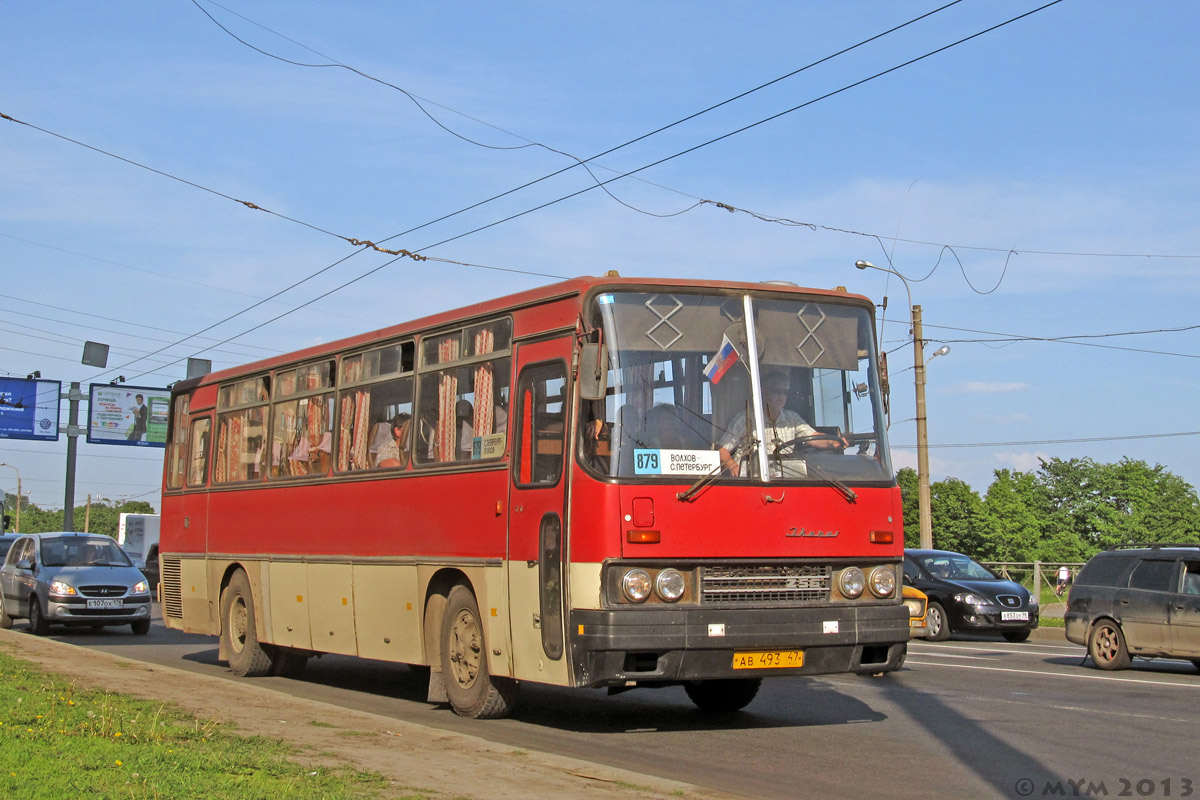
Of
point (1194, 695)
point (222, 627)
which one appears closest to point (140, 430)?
point (222, 627)

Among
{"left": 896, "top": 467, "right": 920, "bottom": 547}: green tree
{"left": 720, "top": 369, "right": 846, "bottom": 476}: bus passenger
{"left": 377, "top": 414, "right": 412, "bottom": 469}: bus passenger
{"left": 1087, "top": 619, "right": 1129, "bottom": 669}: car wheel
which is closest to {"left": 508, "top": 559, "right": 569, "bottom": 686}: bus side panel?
{"left": 720, "top": 369, "right": 846, "bottom": 476}: bus passenger

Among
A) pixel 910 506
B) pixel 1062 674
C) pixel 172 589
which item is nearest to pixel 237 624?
pixel 172 589

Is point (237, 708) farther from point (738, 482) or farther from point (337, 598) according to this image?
point (738, 482)

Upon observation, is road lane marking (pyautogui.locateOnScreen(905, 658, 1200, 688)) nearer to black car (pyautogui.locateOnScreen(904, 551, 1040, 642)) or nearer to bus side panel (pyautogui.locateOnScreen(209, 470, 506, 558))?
black car (pyautogui.locateOnScreen(904, 551, 1040, 642))

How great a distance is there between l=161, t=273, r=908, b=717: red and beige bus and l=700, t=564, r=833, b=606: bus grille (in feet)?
0.05

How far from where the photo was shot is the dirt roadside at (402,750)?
755cm

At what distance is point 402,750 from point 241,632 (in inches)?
321

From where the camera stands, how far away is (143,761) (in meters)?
7.73

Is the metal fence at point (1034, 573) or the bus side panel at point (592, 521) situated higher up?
the bus side panel at point (592, 521)

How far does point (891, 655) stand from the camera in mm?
10516

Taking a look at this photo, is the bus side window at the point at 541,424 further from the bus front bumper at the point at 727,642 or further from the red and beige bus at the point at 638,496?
the bus front bumper at the point at 727,642

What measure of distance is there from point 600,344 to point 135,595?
17.0 meters

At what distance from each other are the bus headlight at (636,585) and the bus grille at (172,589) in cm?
1018

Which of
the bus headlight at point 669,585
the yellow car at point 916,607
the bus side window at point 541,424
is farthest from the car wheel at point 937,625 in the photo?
the bus headlight at point 669,585
